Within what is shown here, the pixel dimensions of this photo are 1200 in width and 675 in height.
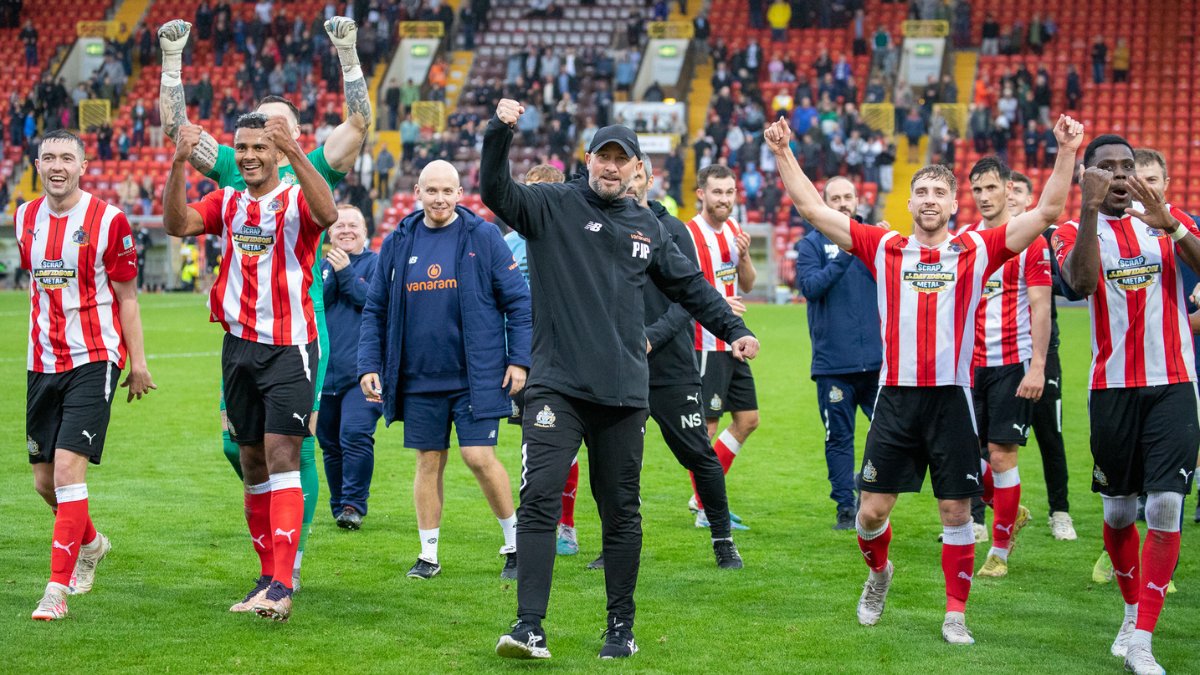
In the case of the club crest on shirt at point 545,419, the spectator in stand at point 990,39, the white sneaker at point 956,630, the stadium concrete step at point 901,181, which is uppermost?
the spectator in stand at point 990,39

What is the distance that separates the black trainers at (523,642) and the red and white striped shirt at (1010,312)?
11.6 ft

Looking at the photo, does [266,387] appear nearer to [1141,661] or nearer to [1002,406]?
[1141,661]

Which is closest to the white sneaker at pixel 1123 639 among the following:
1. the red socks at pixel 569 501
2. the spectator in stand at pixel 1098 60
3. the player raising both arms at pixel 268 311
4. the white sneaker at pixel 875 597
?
the white sneaker at pixel 875 597

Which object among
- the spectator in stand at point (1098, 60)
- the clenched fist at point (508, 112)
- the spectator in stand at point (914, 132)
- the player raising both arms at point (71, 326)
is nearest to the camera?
the clenched fist at point (508, 112)

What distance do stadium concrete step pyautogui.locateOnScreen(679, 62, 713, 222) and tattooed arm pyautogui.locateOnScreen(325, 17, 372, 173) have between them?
2679cm

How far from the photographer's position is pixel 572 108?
3559 centimetres

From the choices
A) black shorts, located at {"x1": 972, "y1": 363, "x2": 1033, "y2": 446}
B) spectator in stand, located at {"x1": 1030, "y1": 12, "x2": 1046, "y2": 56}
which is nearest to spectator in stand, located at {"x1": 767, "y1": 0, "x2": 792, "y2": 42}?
spectator in stand, located at {"x1": 1030, "y1": 12, "x2": 1046, "y2": 56}

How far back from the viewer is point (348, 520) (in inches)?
336

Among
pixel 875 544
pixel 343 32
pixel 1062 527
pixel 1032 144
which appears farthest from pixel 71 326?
pixel 1032 144

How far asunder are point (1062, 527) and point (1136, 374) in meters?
2.89

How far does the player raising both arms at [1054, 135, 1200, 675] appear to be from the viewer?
18.6 feet

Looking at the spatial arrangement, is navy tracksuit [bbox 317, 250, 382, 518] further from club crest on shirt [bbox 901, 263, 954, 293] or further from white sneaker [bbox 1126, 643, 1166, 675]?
white sneaker [bbox 1126, 643, 1166, 675]

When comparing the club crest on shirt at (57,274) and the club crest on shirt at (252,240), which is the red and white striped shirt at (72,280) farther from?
the club crest on shirt at (252,240)

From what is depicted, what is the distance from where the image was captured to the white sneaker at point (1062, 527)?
27.7 ft
